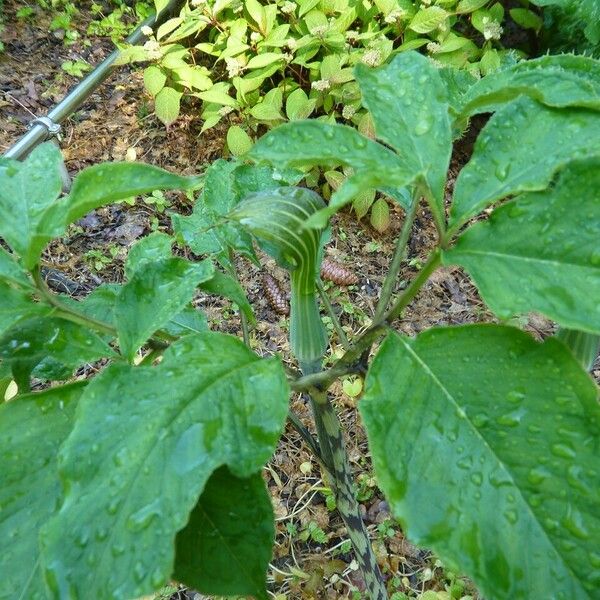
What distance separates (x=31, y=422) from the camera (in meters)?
0.51

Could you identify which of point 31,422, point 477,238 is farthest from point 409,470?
point 31,422

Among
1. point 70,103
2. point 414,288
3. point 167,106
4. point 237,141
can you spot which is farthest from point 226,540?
point 70,103

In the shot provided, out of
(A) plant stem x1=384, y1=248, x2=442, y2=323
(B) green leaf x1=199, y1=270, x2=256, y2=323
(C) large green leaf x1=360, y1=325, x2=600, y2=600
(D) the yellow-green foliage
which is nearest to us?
(C) large green leaf x1=360, y1=325, x2=600, y2=600

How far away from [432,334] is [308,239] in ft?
0.42

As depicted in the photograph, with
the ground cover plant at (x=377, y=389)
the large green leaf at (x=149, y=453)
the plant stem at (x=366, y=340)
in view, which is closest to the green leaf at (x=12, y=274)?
the ground cover plant at (x=377, y=389)

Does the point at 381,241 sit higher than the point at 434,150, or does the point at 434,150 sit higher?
the point at 434,150

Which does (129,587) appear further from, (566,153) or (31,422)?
(566,153)

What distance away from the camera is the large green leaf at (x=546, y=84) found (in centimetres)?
45

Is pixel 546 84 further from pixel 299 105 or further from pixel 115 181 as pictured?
pixel 299 105

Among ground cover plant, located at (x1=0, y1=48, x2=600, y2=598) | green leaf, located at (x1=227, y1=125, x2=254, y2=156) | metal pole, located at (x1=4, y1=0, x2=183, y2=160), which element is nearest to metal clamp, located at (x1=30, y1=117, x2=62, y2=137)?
metal pole, located at (x1=4, y1=0, x2=183, y2=160)

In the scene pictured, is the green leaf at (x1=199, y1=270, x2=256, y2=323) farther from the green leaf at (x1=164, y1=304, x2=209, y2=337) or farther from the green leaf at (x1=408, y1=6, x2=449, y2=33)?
the green leaf at (x1=408, y1=6, x2=449, y2=33)

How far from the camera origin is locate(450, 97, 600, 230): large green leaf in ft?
1.44

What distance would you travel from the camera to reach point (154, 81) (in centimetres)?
220

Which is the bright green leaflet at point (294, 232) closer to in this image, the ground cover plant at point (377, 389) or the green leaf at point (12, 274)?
the ground cover plant at point (377, 389)
